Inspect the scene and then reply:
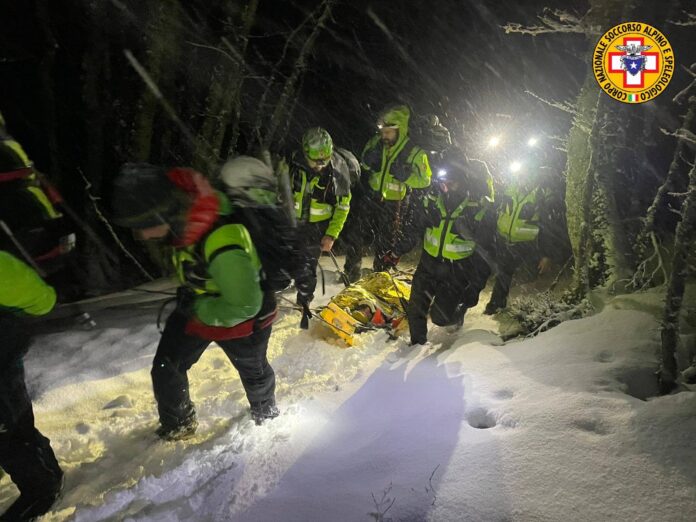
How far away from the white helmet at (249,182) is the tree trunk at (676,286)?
2.40m

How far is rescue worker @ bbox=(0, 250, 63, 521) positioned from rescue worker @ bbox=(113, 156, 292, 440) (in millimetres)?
524

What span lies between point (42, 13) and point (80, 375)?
7847mm

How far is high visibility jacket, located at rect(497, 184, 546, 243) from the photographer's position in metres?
5.93

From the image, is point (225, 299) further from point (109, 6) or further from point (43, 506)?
point (109, 6)

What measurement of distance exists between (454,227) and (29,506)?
13.0 feet

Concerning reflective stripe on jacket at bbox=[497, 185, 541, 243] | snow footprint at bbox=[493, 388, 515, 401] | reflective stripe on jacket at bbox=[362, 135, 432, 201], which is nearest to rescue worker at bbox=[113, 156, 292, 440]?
snow footprint at bbox=[493, 388, 515, 401]

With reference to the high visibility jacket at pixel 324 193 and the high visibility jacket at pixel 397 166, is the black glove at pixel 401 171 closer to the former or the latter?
the high visibility jacket at pixel 397 166

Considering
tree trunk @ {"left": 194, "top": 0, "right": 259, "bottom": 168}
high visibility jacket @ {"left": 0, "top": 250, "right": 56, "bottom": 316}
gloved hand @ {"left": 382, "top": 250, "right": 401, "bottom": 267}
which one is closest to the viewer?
high visibility jacket @ {"left": 0, "top": 250, "right": 56, "bottom": 316}

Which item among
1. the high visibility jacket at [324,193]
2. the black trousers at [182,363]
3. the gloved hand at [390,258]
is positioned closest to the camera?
the black trousers at [182,363]

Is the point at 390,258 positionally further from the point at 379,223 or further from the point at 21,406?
the point at 21,406

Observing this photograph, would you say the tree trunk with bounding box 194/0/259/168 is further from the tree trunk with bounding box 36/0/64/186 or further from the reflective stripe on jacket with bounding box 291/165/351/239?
the tree trunk with bounding box 36/0/64/186

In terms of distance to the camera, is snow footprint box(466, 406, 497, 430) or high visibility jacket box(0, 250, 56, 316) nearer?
high visibility jacket box(0, 250, 56, 316)

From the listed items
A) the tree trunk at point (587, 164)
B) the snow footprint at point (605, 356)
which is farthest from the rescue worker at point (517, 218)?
the snow footprint at point (605, 356)

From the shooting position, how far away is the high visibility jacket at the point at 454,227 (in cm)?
429
